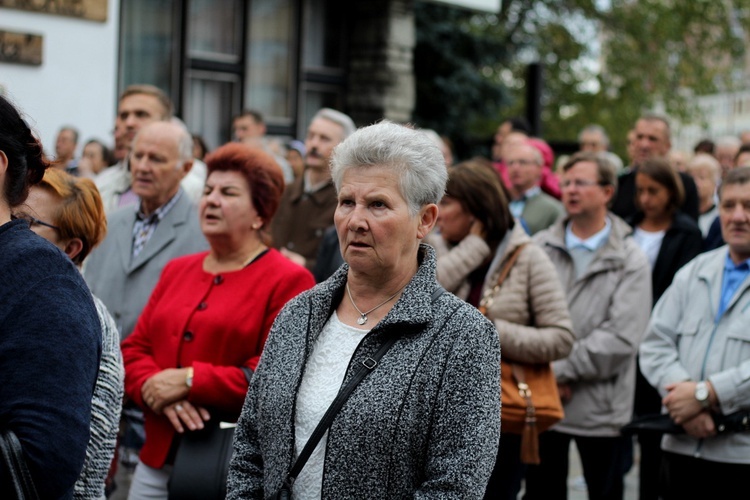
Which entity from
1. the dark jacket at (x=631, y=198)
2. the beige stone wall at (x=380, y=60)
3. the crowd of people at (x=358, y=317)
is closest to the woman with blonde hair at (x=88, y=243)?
the crowd of people at (x=358, y=317)

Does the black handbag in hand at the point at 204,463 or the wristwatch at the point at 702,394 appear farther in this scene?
the wristwatch at the point at 702,394

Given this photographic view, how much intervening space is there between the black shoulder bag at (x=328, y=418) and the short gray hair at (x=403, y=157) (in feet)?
1.43

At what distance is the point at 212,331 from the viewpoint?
14.8 ft

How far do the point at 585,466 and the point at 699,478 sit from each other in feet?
3.53

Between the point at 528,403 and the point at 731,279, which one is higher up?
the point at 731,279

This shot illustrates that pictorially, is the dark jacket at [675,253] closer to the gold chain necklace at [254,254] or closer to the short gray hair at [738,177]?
the short gray hair at [738,177]

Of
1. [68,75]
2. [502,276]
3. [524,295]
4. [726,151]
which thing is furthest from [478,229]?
[726,151]

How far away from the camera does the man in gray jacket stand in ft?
16.4

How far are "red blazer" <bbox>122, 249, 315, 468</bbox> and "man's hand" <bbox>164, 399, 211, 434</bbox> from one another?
0.14 ft

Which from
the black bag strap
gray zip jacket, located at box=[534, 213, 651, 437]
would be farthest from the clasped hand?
the black bag strap

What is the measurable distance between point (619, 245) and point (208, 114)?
940 centimetres

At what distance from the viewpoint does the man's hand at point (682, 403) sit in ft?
16.6

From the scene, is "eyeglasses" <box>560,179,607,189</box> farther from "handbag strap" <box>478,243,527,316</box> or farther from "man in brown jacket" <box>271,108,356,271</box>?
"man in brown jacket" <box>271,108,356,271</box>

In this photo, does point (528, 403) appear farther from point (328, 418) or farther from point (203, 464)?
point (328, 418)
